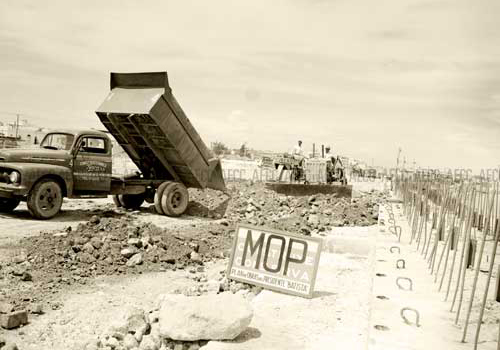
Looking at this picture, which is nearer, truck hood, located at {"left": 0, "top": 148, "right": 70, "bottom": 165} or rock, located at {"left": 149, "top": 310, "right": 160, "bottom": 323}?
rock, located at {"left": 149, "top": 310, "right": 160, "bottom": 323}

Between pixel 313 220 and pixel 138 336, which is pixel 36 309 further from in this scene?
pixel 313 220

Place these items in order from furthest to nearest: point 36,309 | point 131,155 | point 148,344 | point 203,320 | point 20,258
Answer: point 131,155 < point 20,258 < point 36,309 < point 148,344 < point 203,320

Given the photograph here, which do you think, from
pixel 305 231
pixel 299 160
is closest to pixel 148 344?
pixel 305 231

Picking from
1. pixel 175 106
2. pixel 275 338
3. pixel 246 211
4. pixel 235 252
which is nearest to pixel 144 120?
pixel 175 106

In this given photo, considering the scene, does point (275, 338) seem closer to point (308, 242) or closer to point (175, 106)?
point (308, 242)

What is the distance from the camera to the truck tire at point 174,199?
32.8ft

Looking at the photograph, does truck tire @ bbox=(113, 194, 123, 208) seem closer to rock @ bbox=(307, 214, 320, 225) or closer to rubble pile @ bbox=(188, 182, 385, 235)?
rubble pile @ bbox=(188, 182, 385, 235)

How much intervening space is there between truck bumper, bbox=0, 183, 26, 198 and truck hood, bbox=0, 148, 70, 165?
0.58m

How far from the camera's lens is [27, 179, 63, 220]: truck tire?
26.7 ft

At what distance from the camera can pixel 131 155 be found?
1073 cm

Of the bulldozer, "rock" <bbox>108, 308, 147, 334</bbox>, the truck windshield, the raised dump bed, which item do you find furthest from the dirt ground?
the bulldozer

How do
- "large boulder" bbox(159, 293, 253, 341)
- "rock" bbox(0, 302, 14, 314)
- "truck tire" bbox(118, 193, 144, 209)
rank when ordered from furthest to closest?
"truck tire" bbox(118, 193, 144, 209) → "rock" bbox(0, 302, 14, 314) → "large boulder" bbox(159, 293, 253, 341)

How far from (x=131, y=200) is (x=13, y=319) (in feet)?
23.7

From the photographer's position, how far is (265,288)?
434 cm
